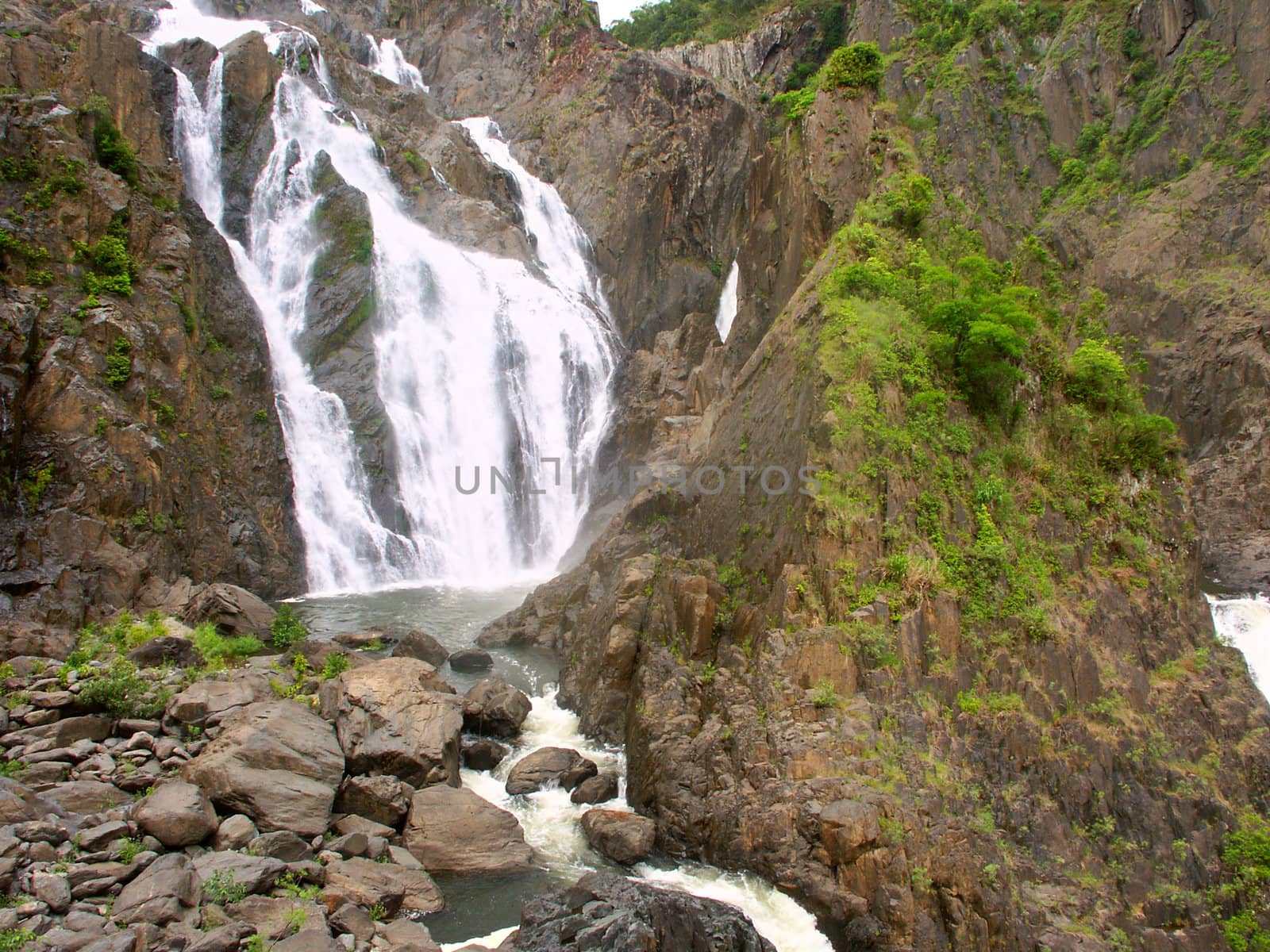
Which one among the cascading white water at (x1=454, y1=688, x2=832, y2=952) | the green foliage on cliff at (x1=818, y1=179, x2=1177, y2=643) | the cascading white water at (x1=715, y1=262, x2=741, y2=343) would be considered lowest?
the cascading white water at (x1=454, y1=688, x2=832, y2=952)

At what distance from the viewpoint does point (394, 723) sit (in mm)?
14945

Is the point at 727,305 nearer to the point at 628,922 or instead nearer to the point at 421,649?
the point at 421,649

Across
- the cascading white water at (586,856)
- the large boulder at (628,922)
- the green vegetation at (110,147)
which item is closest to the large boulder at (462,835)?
the cascading white water at (586,856)

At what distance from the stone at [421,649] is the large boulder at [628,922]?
11.4m

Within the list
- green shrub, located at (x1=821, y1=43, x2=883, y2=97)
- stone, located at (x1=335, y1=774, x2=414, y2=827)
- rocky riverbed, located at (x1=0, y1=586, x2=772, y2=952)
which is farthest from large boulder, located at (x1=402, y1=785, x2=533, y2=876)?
green shrub, located at (x1=821, y1=43, x2=883, y2=97)

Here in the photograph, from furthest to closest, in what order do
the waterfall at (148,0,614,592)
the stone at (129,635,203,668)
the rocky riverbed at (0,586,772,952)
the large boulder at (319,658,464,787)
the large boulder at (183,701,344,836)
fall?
the waterfall at (148,0,614,592), the stone at (129,635,203,668), the large boulder at (319,658,464,787), the large boulder at (183,701,344,836), the rocky riverbed at (0,586,772,952)

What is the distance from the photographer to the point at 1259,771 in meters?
15.9

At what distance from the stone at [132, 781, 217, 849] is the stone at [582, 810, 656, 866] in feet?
19.8

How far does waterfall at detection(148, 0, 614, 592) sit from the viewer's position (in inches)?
1229

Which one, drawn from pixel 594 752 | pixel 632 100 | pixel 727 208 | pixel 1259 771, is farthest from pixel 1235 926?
pixel 632 100

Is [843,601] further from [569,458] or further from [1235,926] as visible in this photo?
[569,458]

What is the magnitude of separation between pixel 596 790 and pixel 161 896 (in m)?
7.75

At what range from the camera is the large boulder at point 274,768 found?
11969 mm

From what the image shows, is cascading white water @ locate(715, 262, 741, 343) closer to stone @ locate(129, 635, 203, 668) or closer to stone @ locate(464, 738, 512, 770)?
stone @ locate(464, 738, 512, 770)
